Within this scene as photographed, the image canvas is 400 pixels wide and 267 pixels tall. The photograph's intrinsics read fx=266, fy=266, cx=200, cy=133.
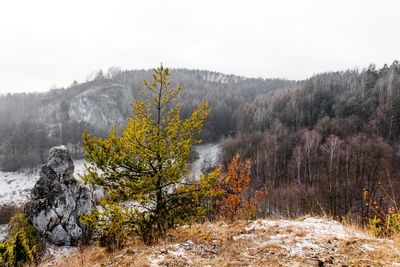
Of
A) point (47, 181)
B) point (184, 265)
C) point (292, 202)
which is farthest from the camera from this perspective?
point (292, 202)

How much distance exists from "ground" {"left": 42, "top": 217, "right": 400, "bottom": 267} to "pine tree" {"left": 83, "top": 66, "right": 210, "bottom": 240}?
0.86 metres

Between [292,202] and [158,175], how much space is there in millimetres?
29850

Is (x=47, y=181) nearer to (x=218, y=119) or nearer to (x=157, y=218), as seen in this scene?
(x=157, y=218)

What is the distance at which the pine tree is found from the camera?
241 inches

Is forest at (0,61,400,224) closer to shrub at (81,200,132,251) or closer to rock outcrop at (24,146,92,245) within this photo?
shrub at (81,200,132,251)

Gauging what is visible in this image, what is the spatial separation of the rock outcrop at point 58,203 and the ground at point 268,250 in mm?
16090

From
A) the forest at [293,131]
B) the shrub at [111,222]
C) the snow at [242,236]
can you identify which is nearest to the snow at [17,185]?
the forest at [293,131]

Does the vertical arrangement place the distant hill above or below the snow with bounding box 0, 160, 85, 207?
above

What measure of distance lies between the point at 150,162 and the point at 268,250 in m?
3.39

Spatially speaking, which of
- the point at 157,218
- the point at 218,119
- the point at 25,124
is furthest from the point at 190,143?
the point at 25,124

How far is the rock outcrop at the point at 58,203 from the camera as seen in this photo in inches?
742

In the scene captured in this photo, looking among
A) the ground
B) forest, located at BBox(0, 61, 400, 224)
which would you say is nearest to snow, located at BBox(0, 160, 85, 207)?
forest, located at BBox(0, 61, 400, 224)

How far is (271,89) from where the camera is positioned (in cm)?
14088

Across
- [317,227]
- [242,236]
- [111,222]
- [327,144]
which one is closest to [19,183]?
[327,144]
